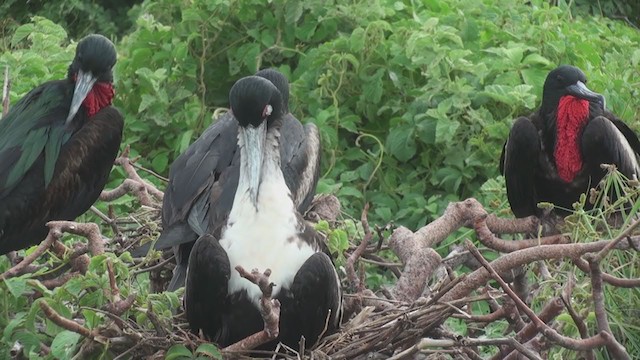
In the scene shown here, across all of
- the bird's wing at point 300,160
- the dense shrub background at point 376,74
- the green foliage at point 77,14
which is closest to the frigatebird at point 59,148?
the bird's wing at point 300,160

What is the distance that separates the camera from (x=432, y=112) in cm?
643

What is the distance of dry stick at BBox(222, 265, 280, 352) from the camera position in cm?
318

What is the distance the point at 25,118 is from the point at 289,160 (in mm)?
1031

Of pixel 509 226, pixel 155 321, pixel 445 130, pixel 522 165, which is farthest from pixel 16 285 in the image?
pixel 445 130

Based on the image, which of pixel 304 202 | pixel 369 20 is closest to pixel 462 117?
pixel 369 20

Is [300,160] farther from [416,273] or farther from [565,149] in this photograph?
[565,149]

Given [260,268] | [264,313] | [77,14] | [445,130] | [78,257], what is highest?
[264,313]

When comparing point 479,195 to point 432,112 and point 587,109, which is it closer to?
point 432,112

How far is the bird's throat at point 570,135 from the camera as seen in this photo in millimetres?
5496

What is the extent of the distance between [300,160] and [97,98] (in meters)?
0.89

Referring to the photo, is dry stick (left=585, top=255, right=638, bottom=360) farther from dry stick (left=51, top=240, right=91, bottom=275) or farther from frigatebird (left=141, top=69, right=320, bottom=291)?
dry stick (left=51, top=240, right=91, bottom=275)

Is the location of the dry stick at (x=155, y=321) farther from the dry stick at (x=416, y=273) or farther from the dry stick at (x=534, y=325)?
the dry stick at (x=534, y=325)

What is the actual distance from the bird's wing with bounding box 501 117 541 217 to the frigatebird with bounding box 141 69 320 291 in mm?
846

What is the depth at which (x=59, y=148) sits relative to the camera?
5121mm
